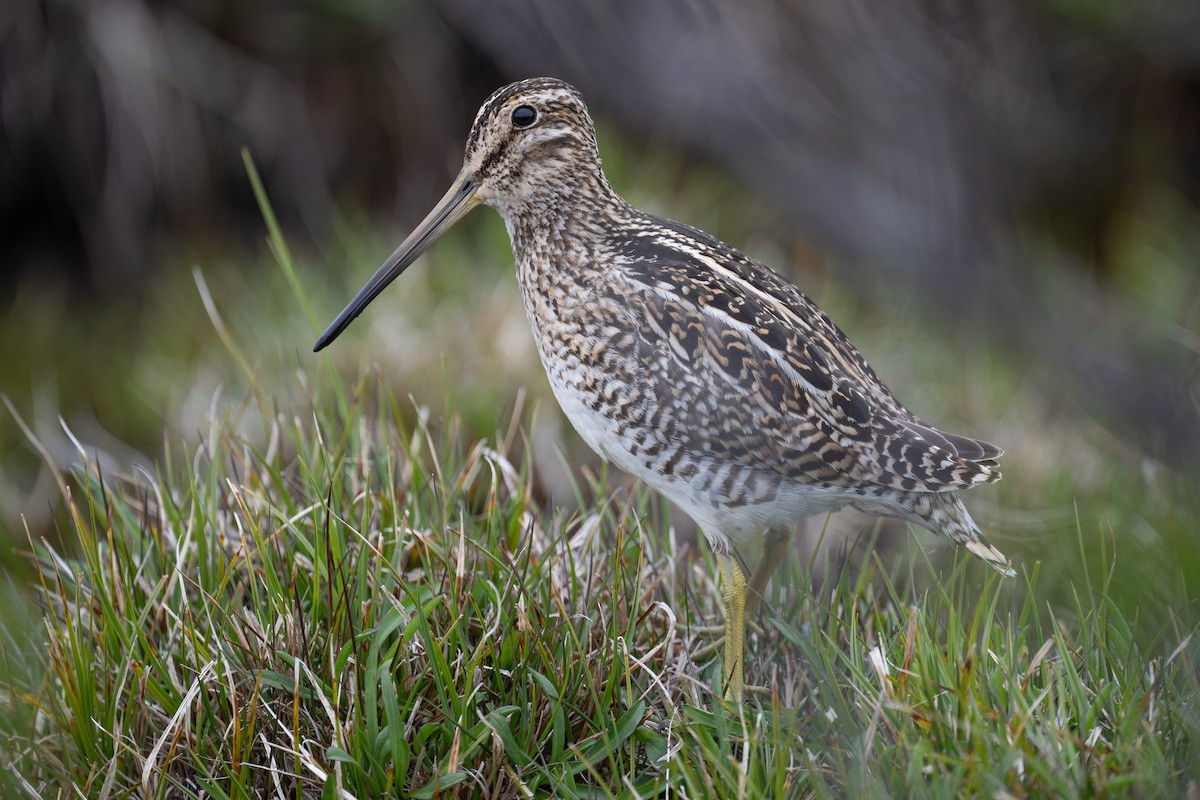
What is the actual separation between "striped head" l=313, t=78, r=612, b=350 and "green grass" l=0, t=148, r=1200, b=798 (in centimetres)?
38

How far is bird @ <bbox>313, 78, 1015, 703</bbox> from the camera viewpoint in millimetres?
2619

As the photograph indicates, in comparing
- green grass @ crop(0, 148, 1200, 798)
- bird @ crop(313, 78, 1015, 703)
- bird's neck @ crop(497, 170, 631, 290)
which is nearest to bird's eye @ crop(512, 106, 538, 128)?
bird's neck @ crop(497, 170, 631, 290)

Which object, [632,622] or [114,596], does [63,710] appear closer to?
[114,596]

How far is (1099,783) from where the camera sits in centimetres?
201

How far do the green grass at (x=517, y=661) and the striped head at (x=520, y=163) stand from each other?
1.23ft

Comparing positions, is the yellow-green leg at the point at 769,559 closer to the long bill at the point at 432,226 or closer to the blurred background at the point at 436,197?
the blurred background at the point at 436,197

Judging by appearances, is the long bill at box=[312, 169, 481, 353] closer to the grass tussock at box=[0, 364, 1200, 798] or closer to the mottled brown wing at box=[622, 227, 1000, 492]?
the grass tussock at box=[0, 364, 1200, 798]

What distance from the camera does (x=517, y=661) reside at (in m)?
2.46

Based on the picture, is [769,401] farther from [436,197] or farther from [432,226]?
[436,197]

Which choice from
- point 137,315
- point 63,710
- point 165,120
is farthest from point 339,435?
point 137,315

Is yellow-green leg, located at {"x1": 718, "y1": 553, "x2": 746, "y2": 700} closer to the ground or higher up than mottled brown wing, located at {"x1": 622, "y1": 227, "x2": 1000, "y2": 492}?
closer to the ground

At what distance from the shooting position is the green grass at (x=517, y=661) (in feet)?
7.19

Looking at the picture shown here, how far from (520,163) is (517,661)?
3.91 feet

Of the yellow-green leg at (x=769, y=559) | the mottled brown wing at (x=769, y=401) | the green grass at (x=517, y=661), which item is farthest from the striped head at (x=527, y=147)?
the yellow-green leg at (x=769, y=559)
